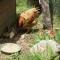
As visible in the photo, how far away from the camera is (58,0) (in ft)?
16.6

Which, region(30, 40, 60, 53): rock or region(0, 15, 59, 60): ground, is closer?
region(30, 40, 60, 53): rock

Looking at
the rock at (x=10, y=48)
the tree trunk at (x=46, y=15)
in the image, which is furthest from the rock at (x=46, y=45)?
the tree trunk at (x=46, y=15)

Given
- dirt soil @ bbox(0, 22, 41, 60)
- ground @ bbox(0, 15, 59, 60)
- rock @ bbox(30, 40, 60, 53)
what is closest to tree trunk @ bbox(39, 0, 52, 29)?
ground @ bbox(0, 15, 59, 60)

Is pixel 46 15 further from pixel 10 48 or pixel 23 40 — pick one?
pixel 10 48

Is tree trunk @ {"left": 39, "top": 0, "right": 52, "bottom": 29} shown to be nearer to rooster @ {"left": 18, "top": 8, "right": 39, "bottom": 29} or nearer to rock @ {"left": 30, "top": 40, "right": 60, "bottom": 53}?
rooster @ {"left": 18, "top": 8, "right": 39, "bottom": 29}

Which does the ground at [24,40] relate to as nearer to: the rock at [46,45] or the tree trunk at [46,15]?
the tree trunk at [46,15]

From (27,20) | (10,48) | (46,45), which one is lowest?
(10,48)

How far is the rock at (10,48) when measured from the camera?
4.66 m

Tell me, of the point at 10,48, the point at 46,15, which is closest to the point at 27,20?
the point at 46,15

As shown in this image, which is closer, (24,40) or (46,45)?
(46,45)

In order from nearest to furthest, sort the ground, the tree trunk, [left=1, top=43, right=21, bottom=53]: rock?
[left=1, top=43, right=21, bottom=53]: rock
the ground
the tree trunk

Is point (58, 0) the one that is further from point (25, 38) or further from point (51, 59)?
point (51, 59)

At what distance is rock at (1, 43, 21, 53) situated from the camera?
4656 millimetres

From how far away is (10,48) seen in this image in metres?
4.75
